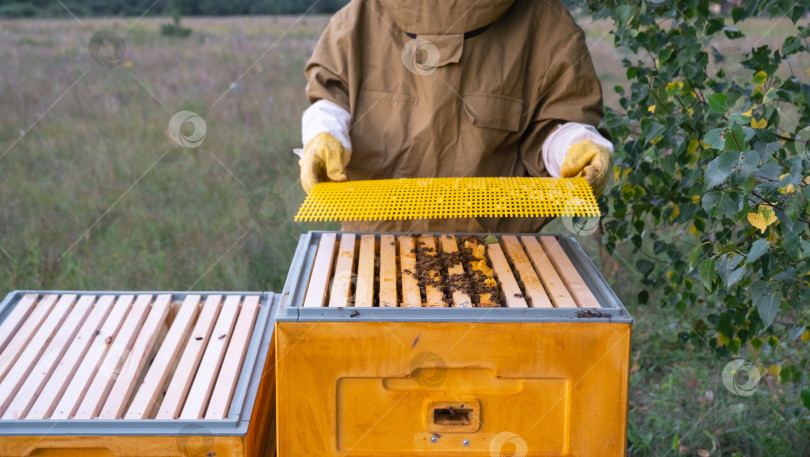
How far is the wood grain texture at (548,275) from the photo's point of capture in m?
1.54

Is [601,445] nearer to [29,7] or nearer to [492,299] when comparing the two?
[492,299]

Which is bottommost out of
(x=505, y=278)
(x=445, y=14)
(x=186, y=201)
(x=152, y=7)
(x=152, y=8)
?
(x=505, y=278)

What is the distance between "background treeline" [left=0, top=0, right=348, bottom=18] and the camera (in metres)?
8.45

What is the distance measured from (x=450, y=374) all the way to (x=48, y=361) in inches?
39.4

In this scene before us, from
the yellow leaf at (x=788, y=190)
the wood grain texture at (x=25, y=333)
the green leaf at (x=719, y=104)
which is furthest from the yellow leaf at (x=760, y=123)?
the wood grain texture at (x=25, y=333)

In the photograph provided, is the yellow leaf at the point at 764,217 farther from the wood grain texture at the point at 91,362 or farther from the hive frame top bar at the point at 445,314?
the wood grain texture at the point at 91,362

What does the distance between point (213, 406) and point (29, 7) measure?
11.2 meters

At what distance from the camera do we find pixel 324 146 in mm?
2072

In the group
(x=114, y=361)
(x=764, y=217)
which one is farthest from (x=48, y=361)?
(x=764, y=217)

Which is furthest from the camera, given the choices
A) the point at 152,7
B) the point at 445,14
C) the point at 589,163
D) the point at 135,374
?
the point at 152,7

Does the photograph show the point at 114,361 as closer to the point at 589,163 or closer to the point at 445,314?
the point at 445,314

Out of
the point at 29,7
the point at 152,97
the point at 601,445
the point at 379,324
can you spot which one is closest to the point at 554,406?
the point at 601,445

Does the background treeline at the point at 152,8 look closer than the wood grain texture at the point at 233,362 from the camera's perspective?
No

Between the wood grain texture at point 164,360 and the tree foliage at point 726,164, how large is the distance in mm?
1290
